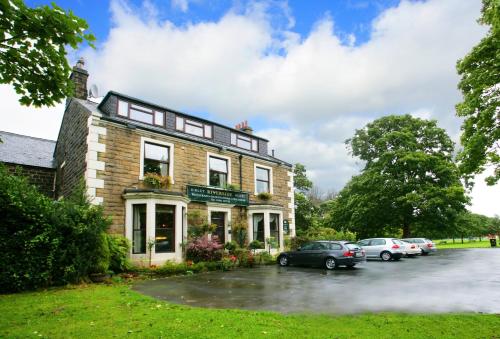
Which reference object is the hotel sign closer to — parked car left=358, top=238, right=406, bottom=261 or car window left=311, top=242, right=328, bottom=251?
car window left=311, top=242, right=328, bottom=251

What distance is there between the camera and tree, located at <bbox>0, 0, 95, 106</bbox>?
15.7ft

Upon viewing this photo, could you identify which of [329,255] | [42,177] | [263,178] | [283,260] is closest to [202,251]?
[283,260]

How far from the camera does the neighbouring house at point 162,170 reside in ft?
47.5

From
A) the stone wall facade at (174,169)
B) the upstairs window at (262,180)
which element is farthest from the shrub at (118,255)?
the upstairs window at (262,180)

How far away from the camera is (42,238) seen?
9680 mm

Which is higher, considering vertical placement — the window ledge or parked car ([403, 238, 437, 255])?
the window ledge

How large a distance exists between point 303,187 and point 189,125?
2140 cm

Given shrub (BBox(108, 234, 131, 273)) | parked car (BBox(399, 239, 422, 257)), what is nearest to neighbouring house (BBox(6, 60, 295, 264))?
shrub (BBox(108, 234, 131, 273))

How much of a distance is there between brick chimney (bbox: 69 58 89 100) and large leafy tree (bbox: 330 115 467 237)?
1090 inches

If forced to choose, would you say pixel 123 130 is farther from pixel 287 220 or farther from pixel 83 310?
pixel 287 220

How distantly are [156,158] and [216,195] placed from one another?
153 inches

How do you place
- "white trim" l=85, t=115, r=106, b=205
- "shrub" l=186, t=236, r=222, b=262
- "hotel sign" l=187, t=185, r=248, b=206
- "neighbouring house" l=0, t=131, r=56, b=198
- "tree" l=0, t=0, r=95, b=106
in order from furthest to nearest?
"neighbouring house" l=0, t=131, r=56, b=198 < "hotel sign" l=187, t=185, r=248, b=206 < "shrub" l=186, t=236, r=222, b=262 < "white trim" l=85, t=115, r=106, b=205 < "tree" l=0, t=0, r=95, b=106

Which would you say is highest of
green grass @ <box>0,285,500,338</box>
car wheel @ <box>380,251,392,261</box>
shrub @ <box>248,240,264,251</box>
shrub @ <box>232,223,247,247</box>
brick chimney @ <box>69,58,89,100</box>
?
brick chimney @ <box>69,58,89,100</box>

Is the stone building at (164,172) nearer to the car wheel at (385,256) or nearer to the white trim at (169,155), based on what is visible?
the white trim at (169,155)
